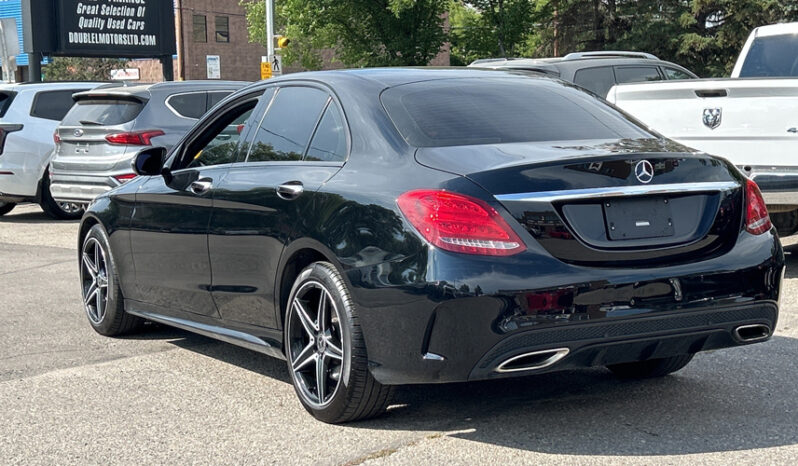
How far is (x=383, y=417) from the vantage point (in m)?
5.07

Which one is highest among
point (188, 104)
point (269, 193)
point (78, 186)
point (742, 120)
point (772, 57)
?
point (772, 57)

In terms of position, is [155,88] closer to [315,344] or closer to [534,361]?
[315,344]

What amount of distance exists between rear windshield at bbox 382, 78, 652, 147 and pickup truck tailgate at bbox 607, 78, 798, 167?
3.62 meters

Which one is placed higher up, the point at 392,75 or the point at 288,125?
the point at 392,75

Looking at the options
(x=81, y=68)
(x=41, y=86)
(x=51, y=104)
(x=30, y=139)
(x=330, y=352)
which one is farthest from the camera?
(x=81, y=68)

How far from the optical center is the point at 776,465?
4312 millimetres

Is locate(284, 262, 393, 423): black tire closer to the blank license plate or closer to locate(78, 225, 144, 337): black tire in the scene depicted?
the blank license plate

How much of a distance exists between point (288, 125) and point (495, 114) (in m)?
1.00

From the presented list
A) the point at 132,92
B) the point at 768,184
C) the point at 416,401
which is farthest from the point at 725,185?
the point at 132,92

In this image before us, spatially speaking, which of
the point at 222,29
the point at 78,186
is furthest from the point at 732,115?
the point at 222,29

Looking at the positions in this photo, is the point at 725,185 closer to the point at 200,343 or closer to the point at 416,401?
the point at 416,401

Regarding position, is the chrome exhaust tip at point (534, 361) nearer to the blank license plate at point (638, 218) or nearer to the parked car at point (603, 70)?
the blank license plate at point (638, 218)

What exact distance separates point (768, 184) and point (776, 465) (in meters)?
4.96

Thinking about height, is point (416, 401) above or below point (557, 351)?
below
